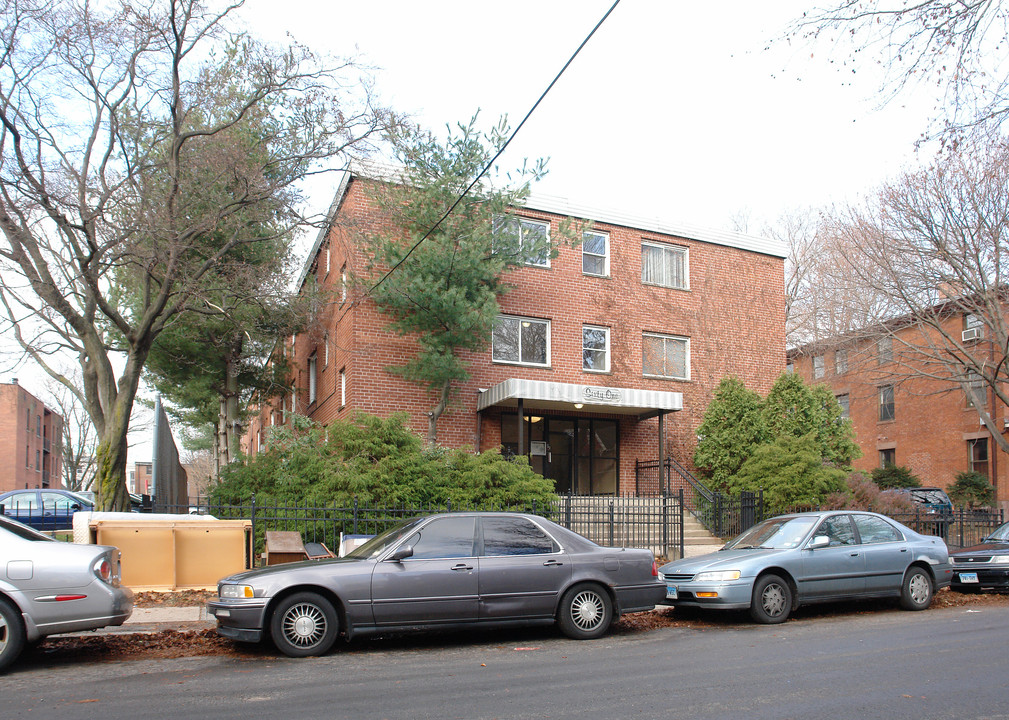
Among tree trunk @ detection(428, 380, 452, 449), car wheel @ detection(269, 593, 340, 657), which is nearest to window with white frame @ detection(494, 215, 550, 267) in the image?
tree trunk @ detection(428, 380, 452, 449)

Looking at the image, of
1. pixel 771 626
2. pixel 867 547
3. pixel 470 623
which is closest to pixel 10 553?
pixel 470 623

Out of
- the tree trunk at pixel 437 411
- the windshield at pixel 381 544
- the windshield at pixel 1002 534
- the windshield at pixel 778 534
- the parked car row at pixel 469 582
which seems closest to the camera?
the parked car row at pixel 469 582

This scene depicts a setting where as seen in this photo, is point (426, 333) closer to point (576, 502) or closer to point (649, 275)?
point (576, 502)

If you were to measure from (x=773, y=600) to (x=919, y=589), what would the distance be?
8.50 ft

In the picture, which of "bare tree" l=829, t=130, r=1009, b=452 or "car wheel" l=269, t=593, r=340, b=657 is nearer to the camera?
"car wheel" l=269, t=593, r=340, b=657

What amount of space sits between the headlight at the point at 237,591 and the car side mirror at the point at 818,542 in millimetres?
6809

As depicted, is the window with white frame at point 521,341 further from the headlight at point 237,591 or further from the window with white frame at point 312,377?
the headlight at point 237,591

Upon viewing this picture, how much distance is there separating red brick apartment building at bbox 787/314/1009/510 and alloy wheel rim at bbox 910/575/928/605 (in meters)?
16.0

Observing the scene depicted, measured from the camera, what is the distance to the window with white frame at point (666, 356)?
23344mm

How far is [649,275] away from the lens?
2380 cm

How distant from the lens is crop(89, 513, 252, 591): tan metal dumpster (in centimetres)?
1171

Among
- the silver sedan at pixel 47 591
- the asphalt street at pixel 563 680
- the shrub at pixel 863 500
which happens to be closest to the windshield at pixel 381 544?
the asphalt street at pixel 563 680

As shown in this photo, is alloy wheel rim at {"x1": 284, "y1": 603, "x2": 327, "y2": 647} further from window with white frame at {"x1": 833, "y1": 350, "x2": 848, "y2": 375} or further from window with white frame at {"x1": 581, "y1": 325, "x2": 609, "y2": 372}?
window with white frame at {"x1": 833, "y1": 350, "x2": 848, "y2": 375}

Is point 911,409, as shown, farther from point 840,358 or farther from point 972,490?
point 972,490
